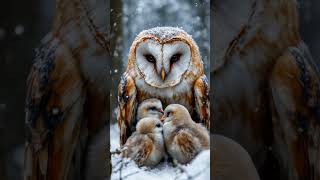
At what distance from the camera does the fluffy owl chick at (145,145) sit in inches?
109

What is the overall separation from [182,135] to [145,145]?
0.23 m

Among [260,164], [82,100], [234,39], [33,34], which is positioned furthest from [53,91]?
[260,164]

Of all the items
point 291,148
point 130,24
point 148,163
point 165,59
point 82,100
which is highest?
point 130,24

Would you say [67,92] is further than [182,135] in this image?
No

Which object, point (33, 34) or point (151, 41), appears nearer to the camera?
point (33, 34)

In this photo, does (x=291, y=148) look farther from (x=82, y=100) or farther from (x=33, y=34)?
(x=33, y=34)

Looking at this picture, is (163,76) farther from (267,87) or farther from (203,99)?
(267,87)

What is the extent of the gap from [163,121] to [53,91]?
0.96 metres

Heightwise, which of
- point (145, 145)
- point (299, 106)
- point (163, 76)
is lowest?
point (145, 145)

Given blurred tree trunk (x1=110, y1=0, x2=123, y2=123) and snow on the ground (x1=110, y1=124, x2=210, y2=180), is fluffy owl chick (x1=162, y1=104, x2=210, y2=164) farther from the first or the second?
blurred tree trunk (x1=110, y1=0, x2=123, y2=123)

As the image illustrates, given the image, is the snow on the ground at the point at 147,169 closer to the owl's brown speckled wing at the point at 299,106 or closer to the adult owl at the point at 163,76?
the adult owl at the point at 163,76

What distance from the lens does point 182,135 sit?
2750mm

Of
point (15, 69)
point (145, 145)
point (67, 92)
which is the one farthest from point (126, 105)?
point (15, 69)

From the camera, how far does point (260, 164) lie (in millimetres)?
1990
